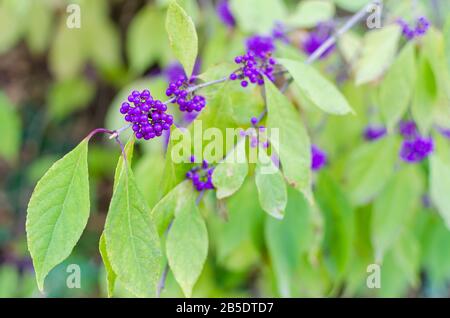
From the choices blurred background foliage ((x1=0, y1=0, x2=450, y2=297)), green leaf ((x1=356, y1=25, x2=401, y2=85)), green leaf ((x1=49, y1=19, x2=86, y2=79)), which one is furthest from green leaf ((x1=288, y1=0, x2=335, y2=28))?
green leaf ((x1=49, y1=19, x2=86, y2=79))

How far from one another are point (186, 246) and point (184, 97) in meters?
0.26

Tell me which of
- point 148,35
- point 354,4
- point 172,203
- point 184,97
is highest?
point 148,35

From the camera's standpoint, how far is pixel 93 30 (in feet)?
8.63

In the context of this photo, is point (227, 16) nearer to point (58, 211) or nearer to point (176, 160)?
point (176, 160)

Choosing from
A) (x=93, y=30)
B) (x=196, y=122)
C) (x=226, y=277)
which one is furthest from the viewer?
(x=93, y=30)

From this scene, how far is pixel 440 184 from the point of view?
4.71ft

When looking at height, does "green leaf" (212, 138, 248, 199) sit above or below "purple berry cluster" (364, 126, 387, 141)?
below

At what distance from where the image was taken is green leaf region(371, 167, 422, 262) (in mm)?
1553

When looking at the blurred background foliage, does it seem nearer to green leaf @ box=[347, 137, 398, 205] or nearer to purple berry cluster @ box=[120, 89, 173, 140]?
green leaf @ box=[347, 137, 398, 205]

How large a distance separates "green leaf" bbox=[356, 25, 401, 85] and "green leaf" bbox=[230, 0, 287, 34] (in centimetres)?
31

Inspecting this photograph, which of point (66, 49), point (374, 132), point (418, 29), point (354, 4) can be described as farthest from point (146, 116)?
point (66, 49)
